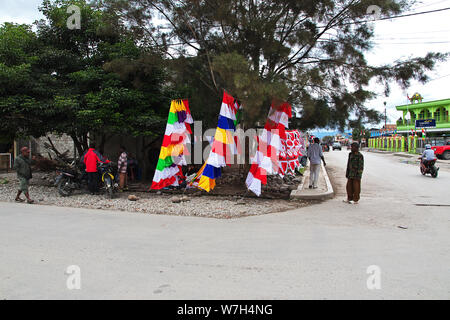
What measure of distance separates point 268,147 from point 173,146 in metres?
3.08

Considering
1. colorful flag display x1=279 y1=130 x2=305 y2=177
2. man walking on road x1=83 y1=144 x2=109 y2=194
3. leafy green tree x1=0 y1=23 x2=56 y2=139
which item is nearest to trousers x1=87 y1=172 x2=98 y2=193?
man walking on road x1=83 y1=144 x2=109 y2=194

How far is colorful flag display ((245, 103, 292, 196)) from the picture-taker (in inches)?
367

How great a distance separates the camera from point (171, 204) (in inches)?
353

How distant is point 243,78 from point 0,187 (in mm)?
10434

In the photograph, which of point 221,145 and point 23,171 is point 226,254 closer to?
point 221,145

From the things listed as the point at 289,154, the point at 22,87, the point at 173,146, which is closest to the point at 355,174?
the point at 173,146

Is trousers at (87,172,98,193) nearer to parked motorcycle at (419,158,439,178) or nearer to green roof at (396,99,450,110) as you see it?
parked motorcycle at (419,158,439,178)

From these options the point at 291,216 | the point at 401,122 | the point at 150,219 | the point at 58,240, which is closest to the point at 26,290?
the point at 58,240

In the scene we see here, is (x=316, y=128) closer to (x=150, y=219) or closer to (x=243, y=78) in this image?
(x=243, y=78)

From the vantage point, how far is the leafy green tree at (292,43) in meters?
9.15

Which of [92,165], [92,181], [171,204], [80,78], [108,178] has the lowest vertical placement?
[171,204]

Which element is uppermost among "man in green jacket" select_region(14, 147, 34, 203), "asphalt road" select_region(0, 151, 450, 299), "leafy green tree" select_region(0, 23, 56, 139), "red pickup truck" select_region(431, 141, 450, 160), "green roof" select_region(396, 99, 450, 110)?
"green roof" select_region(396, 99, 450, 110)

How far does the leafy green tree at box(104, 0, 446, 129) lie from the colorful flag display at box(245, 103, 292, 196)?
0.45m

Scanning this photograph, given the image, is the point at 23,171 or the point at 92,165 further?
the point at 92,165
